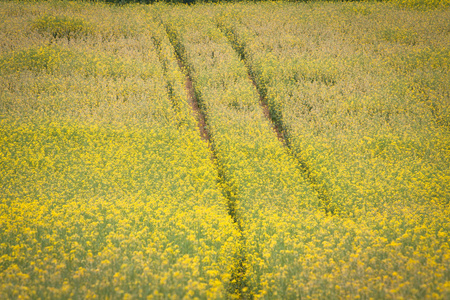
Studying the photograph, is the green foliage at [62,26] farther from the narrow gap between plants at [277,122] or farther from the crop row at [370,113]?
the crop row at [370,113]

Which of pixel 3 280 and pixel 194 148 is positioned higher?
pixel 3 280

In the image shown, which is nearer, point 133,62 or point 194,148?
point 194,148

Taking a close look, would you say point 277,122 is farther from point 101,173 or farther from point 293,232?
point 101,173

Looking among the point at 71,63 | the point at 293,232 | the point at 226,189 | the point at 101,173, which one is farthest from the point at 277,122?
the point at 71,63

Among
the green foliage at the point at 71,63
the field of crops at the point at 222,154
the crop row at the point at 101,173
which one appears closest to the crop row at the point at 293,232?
the field of crops at the point at 222,154

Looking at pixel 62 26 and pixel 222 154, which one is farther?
pixel 62 26

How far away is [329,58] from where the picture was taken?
58.2 feet

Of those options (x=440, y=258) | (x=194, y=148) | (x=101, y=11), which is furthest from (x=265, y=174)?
(x=101, y=11)

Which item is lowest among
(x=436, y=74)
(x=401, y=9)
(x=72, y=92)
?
(x=72, y=92)

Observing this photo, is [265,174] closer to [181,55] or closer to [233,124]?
[233,124]

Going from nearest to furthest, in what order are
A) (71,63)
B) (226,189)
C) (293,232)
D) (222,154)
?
(293,232)
(226,189)
(222,154)
(71,63)

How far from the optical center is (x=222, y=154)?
11.4m

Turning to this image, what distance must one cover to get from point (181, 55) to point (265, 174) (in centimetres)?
1150

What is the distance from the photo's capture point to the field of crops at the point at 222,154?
5598 millimetres
